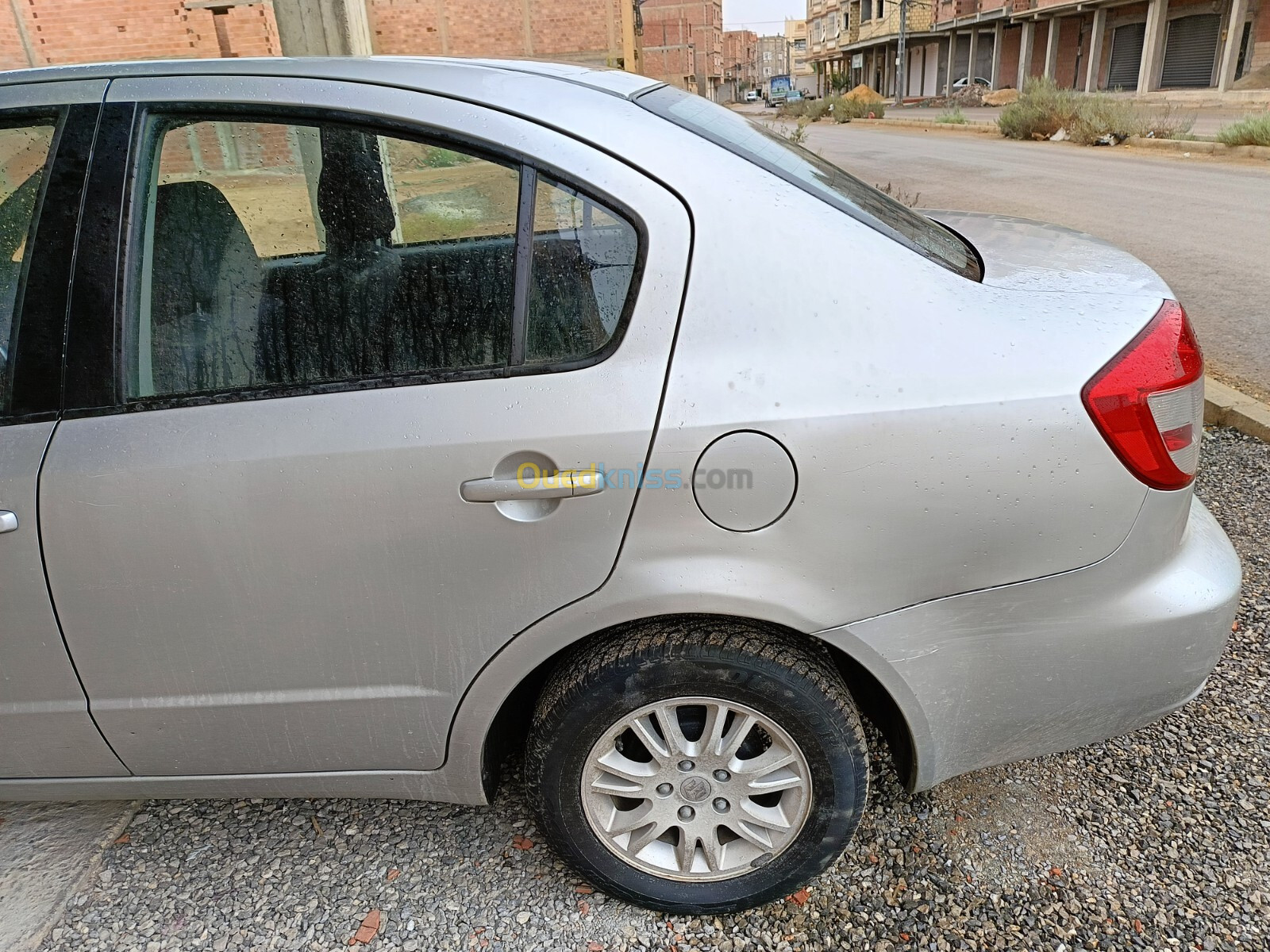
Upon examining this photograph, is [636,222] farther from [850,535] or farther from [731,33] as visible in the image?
[731,33]

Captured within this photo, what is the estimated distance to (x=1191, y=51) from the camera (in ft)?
120

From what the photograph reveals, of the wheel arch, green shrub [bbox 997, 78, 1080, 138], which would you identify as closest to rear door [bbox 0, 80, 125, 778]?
the wheel arch

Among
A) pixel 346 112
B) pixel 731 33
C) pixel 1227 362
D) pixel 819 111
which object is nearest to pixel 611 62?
pixel 819 111

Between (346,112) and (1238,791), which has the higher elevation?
(346,112)

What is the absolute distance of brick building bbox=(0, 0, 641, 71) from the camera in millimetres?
20406

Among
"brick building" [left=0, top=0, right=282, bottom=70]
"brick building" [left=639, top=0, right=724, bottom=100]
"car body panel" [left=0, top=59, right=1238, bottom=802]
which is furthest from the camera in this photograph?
"brick building" [left=639, top=0, right=724, bottom=100]

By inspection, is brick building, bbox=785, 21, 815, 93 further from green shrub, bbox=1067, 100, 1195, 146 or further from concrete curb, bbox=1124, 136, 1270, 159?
concrete curb, bbox=1124, 136, 1270, 159

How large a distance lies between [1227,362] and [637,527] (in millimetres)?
5158

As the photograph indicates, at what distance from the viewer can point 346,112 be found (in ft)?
5.38

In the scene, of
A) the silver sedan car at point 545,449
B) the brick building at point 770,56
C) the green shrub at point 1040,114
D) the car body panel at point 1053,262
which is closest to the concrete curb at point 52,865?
the silver sedan car at point 545,449

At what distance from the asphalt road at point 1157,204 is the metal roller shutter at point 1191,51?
2035cm

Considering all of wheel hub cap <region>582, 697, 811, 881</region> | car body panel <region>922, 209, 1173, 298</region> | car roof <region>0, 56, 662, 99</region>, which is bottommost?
wheel hub cap <region>582, 697, 811, 881</region>

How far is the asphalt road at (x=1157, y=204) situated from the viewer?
6.07m

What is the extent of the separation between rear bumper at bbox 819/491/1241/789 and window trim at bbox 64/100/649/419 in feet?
2.64
